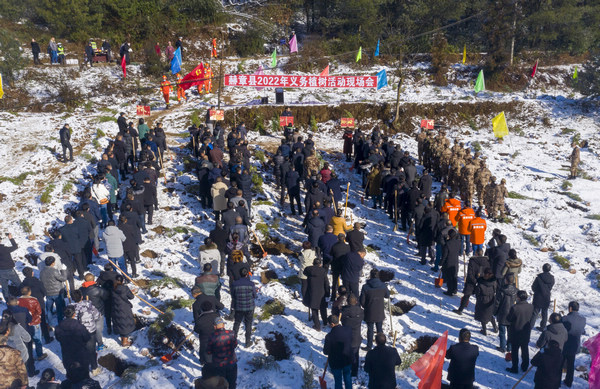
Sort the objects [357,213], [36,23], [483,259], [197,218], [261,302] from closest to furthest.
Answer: [483,259], [261,302], [197,218], [357,213], [36,23]

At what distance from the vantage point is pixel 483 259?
33.2ft

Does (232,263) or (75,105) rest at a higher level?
(75,105)

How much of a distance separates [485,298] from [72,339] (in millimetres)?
8208

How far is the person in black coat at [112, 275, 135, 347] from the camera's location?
865cm

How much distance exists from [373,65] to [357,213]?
721 inches

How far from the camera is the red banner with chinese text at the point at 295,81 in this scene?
23.3 meters

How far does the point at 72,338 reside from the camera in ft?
25.0

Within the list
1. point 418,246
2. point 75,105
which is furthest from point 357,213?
point 75,105

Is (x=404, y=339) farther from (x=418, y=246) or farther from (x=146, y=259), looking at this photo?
(x=146, y=259)

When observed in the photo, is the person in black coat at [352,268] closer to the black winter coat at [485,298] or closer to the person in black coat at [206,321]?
the black winter coat at [485,298]

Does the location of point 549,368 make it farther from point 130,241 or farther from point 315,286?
point 130,241

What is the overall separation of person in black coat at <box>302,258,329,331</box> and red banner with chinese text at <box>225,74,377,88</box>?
618 inches

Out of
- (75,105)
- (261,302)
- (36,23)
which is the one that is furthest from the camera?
(36,23)

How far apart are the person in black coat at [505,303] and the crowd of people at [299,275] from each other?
2cm
